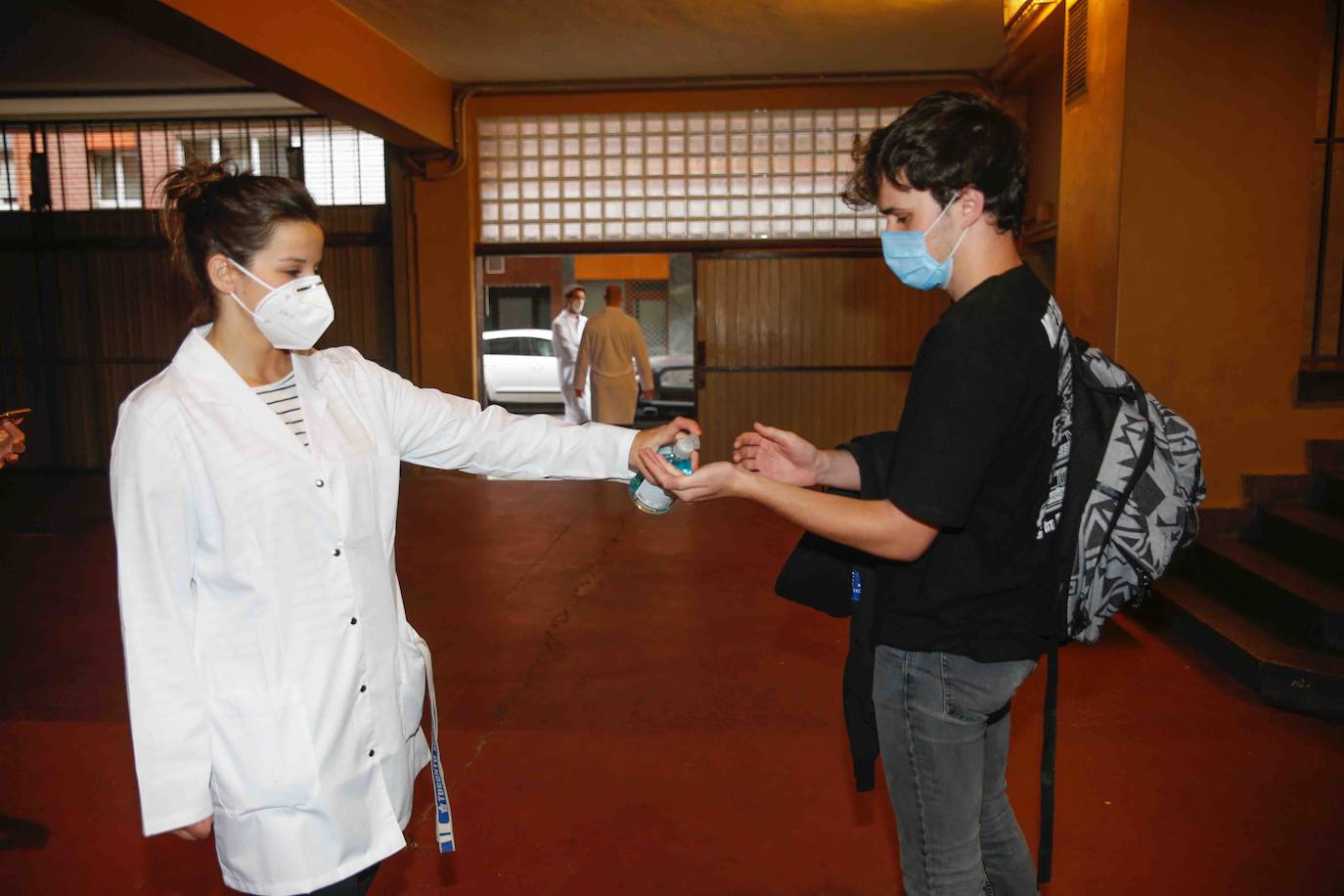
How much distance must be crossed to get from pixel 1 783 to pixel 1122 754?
3.35m

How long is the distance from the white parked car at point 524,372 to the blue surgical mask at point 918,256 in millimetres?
11346

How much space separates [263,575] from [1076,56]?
476cm

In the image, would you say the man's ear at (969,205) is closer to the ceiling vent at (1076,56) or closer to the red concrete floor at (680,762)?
the red concrete floor at (680,762)

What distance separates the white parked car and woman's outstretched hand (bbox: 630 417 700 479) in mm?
10934

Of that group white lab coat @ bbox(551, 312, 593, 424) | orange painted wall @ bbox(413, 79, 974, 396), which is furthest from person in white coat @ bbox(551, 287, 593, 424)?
orange painted wall @ bbox(413, 79, 974, 396)

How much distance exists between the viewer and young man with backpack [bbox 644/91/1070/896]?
1.48 metres

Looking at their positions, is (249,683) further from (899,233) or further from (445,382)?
(445,382)

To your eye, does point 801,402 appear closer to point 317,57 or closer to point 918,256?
point 317,57

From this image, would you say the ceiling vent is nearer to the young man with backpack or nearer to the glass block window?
the glass block window

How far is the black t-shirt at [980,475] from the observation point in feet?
4.83

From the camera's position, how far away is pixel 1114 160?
450 cm

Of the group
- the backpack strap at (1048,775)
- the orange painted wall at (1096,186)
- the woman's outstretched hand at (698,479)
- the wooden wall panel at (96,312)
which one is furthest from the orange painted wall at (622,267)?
the backpack strap at (1048,775)

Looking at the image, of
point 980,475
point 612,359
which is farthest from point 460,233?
point 980,475

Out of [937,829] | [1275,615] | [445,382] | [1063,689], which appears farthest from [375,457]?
[445,382]
